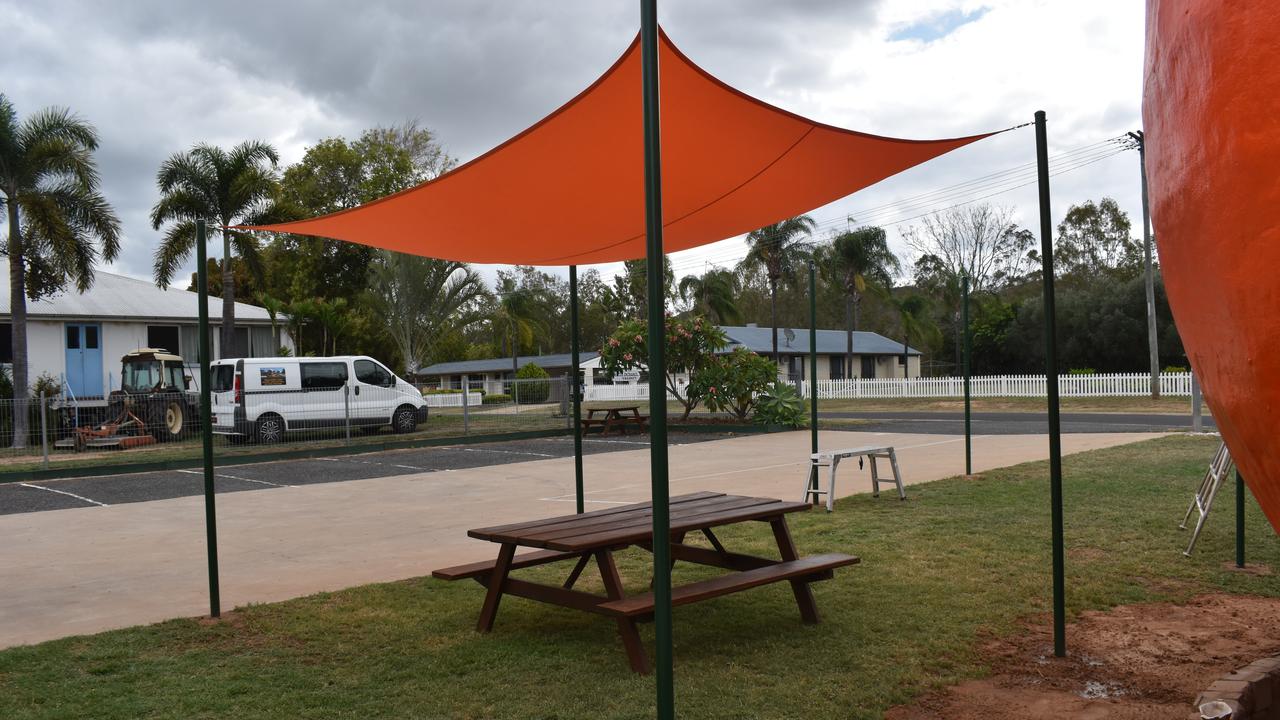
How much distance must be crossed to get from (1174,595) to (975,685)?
2.28 metres

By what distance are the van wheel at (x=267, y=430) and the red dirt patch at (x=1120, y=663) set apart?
60.7 ft

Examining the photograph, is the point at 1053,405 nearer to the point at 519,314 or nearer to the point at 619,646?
the point at 619,646

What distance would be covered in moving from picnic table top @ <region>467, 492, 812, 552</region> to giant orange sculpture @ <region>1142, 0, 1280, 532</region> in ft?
11.4

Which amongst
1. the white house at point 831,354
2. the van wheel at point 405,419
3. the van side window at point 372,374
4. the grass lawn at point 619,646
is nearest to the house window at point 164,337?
the van side window at point 372,374

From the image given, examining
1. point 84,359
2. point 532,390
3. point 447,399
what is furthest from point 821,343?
point 84,359

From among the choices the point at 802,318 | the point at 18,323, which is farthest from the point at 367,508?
the point at 802,318

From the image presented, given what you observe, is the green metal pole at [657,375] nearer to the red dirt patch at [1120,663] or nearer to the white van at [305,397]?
the red dirt patch at [1120,663]

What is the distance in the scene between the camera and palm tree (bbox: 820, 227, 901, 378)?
162ft

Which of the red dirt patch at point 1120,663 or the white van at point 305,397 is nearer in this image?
the red dirt patch at point 1120,663

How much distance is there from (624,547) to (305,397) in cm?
1747

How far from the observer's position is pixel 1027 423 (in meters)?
23.5

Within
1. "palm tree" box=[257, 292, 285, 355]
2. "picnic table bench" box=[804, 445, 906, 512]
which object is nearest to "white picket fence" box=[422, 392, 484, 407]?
"palm tree" box=[257, 292, 285, 355]

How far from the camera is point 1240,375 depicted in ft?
4.74

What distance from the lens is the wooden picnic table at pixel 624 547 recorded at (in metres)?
4.60
